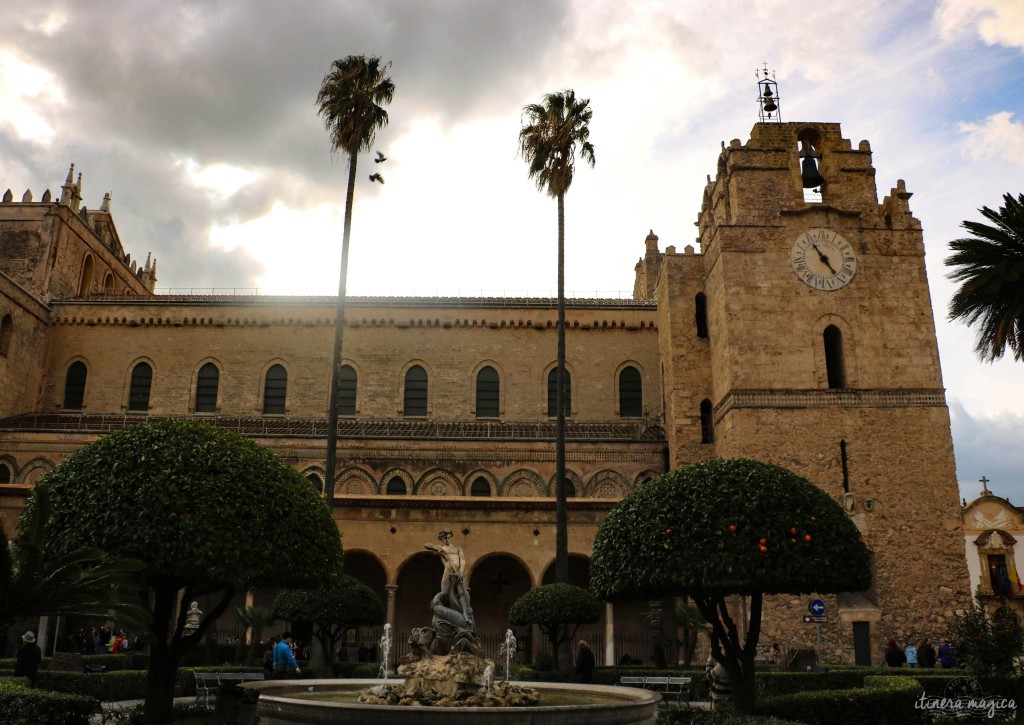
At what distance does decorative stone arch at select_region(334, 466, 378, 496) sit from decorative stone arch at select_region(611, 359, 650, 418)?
8.73 metres

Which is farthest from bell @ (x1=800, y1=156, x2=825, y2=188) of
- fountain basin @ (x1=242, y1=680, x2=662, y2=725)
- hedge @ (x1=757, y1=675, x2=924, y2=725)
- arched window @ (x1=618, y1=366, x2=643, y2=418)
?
fountain basin @ (x1=242, y1=680, x2=662, y2=725)

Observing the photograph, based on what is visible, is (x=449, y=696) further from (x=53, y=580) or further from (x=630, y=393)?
(x=630, y=393)

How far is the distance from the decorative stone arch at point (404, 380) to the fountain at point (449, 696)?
20.3 metres

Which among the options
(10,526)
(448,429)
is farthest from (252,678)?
(448,429)

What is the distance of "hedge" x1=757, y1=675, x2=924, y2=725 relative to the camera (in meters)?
11.3

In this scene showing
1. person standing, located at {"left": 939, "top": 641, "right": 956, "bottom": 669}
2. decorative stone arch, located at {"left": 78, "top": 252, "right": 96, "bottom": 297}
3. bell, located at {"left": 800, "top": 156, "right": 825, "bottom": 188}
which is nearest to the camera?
person standing, located at {"left": 939, "top": 641, "right": 956, "bottom": 669}

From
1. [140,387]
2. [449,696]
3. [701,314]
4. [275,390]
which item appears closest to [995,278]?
[701,314]

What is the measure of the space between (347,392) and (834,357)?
18.2 metres

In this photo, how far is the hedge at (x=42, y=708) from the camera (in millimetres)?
8680

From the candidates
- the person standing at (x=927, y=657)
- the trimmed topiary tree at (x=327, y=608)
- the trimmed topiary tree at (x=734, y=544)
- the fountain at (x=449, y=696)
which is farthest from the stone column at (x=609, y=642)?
the trimmed topiary tree at (x=734, y=544)

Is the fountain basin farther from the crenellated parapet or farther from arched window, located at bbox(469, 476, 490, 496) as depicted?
the crenellated parapet

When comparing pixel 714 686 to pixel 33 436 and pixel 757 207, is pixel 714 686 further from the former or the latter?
pixel 33 436

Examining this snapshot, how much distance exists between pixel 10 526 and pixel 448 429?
14362 mm

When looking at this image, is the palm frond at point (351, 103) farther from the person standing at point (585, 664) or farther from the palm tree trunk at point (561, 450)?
the person standing at point (585, 664)
